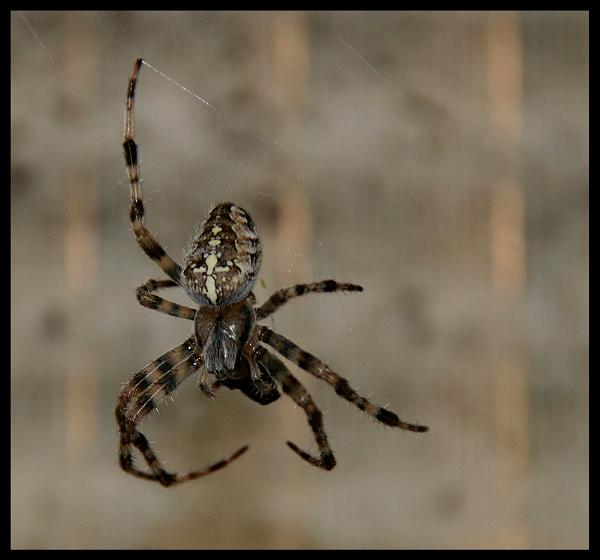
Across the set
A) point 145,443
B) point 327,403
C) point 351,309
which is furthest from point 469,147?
point 145,443

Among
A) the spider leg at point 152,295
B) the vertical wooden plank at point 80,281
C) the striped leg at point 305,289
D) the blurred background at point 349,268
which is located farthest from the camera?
the vertical wooden plank at point 80,281

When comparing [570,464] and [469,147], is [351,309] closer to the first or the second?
[469,147]

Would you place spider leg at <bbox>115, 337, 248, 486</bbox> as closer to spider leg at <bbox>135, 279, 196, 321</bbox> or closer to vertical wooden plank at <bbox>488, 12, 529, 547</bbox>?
spider leg at <bbox>135, 279, 196, 321</bbox>

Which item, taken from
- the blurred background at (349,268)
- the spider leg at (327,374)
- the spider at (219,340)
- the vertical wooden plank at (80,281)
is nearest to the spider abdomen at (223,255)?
the spider at (219,340)

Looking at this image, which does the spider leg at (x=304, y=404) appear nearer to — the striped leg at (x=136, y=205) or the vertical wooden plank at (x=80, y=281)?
the striped leg at (x=136, y=205)

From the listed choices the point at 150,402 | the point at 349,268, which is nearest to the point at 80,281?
the point at 349,268

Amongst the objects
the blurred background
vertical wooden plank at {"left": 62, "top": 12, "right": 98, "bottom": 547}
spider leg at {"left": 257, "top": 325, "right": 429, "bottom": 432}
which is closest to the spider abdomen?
spider leg at {"left": 257, "top": 325, "right": 429, "bottom": 432}

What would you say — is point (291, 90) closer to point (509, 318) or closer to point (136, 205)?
point (509, 318)
